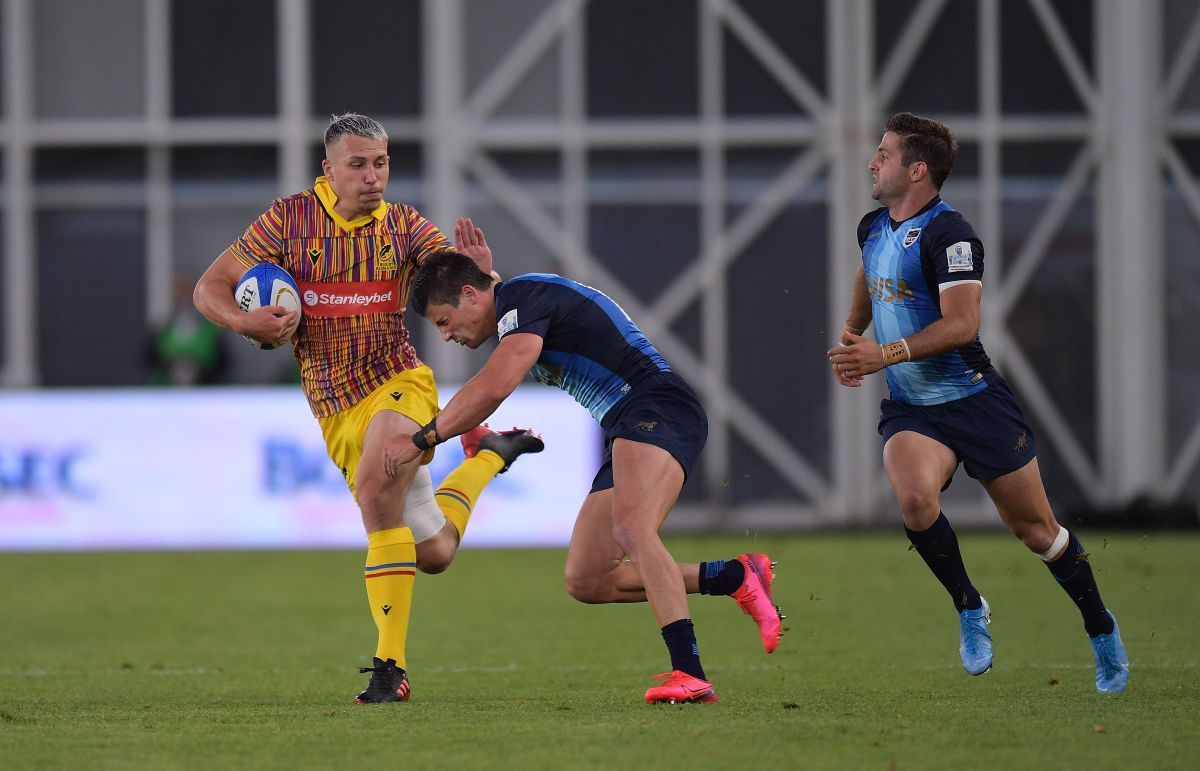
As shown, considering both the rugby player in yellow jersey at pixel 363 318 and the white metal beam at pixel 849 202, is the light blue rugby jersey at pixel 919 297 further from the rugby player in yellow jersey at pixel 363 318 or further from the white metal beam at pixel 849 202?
the white metal beam at pixel 849 202

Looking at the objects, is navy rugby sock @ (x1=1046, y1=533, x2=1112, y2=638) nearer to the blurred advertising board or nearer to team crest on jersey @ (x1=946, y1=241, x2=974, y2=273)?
team crest on jersey @ (x1=946, y1=241, x2=974, y2=273)

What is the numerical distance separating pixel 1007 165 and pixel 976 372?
41.2 ft

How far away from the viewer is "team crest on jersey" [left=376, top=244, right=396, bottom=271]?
6426 mm

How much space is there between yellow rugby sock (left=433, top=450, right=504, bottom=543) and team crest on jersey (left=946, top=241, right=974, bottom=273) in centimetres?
210

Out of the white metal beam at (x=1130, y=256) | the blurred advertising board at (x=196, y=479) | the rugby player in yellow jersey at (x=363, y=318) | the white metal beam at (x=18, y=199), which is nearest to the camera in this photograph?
the rugby player in yellow jersey at (x=363, y=318)

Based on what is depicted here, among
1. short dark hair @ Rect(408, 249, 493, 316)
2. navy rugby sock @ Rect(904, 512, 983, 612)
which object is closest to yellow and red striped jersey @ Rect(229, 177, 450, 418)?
short dark hair @ Rect(408, 249, 493, 316)

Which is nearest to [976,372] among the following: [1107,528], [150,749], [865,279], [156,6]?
[865,279]

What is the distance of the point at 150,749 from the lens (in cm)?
492

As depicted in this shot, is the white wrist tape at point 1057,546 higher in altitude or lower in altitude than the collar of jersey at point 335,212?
lower

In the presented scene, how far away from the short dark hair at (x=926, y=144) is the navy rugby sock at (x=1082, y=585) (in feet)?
4.77

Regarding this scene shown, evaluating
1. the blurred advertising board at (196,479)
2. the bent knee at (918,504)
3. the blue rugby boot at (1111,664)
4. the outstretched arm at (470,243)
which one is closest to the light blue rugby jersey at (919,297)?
the bent knee at (918,504)

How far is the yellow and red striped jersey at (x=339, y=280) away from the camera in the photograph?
638cm

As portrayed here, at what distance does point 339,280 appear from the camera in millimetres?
6391

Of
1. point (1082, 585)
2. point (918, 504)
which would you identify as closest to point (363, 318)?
point (918, 504)
